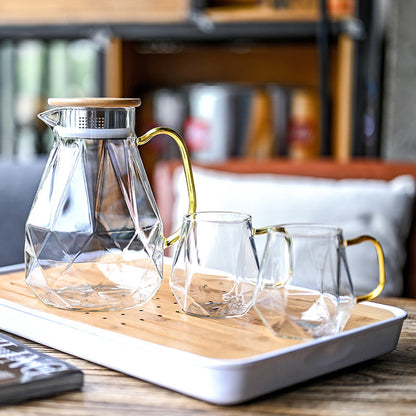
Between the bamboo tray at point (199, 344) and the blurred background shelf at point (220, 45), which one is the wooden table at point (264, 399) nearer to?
the bamboo tray at point (199, 344)

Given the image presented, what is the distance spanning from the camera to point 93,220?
0.80 m

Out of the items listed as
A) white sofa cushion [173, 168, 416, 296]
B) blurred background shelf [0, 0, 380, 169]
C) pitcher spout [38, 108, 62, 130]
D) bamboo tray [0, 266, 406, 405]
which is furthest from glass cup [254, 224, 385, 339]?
blurred background shelf [0, 0, 380, 169]

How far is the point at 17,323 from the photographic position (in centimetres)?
80

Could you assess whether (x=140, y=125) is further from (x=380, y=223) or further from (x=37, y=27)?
(x=380, y=223)

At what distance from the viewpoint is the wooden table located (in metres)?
0.61

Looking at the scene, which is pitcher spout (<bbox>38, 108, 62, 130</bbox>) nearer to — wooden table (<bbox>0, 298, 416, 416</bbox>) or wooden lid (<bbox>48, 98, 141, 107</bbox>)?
wooden lid (<bbox>48, 98, 141, 107</bbox>)

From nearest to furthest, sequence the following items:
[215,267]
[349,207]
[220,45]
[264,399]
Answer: [264,399] < [215,267] < [349,207] < [220,45]

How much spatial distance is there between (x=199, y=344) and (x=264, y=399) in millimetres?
77

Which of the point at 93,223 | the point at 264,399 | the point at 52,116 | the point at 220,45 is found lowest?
the point at 264,399

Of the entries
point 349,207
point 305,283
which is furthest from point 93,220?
point 349,207

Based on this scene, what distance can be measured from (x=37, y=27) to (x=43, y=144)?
17.4 inches

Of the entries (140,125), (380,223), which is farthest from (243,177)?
(140,125)

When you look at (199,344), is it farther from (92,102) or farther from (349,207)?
(349,207)

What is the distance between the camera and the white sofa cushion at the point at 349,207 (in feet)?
5.41
